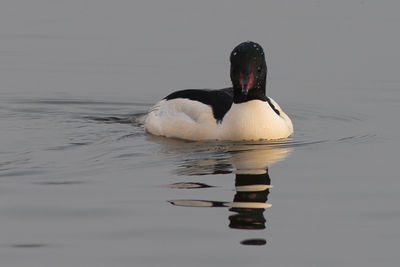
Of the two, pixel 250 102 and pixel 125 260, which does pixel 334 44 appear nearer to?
pixel 250 102

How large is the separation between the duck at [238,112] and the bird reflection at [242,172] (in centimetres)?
33

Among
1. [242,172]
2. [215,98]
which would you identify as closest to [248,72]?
[215,98]

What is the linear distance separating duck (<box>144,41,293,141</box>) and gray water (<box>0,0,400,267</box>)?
242 mm

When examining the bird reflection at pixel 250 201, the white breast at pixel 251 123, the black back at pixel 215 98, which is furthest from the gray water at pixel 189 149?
the black back at pixel 215 98

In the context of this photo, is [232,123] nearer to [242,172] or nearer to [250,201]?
[242,172]

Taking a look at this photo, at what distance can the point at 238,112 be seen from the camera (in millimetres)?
Answer: 13539

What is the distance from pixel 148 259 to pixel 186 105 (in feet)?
20.4

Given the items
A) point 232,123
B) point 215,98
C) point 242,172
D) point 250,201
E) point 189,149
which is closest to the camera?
point 250,201

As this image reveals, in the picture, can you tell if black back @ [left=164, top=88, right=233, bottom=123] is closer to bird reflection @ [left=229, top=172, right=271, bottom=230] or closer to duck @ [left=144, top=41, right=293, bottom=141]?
duck @ [left=144, top=41, right=293, bottom=141]

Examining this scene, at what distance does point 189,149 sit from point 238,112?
92 centimetres

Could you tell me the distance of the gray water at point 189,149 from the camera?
8625 mm

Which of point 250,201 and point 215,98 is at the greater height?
point 215,98

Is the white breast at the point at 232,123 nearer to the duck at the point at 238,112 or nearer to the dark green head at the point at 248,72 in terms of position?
the duck at the point at 238,112

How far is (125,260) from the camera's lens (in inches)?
317
